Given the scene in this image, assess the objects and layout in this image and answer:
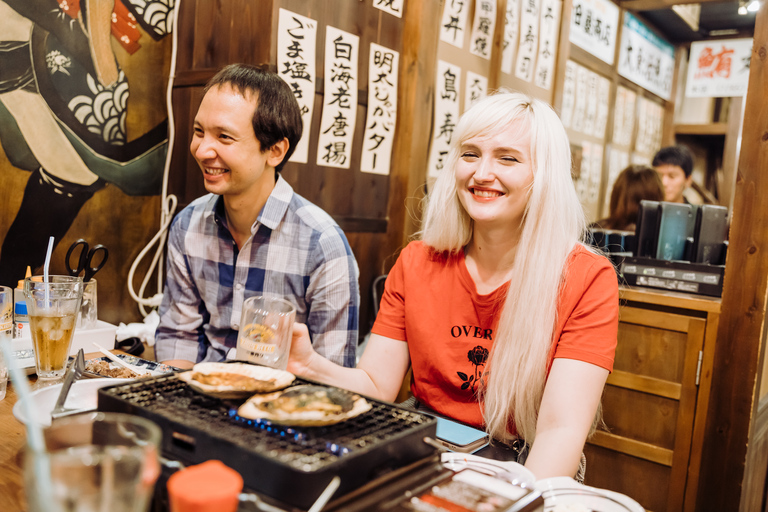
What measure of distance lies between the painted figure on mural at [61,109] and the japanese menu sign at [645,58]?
4818mm

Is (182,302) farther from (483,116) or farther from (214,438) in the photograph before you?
(214,438)

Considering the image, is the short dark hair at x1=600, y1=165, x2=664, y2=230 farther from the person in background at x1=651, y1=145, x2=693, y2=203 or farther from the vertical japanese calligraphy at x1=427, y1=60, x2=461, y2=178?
the vertical japanese calligraphy at x1=427, y1=60, x2=461, y2=178

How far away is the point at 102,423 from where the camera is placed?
1.95 ft

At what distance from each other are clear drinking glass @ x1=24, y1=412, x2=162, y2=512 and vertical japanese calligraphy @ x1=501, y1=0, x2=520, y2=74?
12.1 ft

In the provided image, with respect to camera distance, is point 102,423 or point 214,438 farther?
point 214,438

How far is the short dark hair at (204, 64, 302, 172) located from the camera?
1944mm

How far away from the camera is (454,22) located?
11.0 feet

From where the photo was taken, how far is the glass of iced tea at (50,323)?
138 centimetres

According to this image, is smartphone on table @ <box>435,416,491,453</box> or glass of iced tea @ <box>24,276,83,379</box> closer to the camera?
smartphone on table @ <box>435,416,491,453</box>

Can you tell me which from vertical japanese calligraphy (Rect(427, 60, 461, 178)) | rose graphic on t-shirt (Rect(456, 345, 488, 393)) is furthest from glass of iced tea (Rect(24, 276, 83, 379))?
vertical japanese calligraphy (Rect(427, 60, 461, 178))

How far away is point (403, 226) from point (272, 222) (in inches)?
50.8

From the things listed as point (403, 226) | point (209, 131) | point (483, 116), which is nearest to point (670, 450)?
point (403, 226)

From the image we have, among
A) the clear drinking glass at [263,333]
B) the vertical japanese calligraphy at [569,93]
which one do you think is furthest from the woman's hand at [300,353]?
the vertical japanese calligraphy at [569,93]

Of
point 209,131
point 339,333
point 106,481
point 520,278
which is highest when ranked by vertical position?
point 209,131
